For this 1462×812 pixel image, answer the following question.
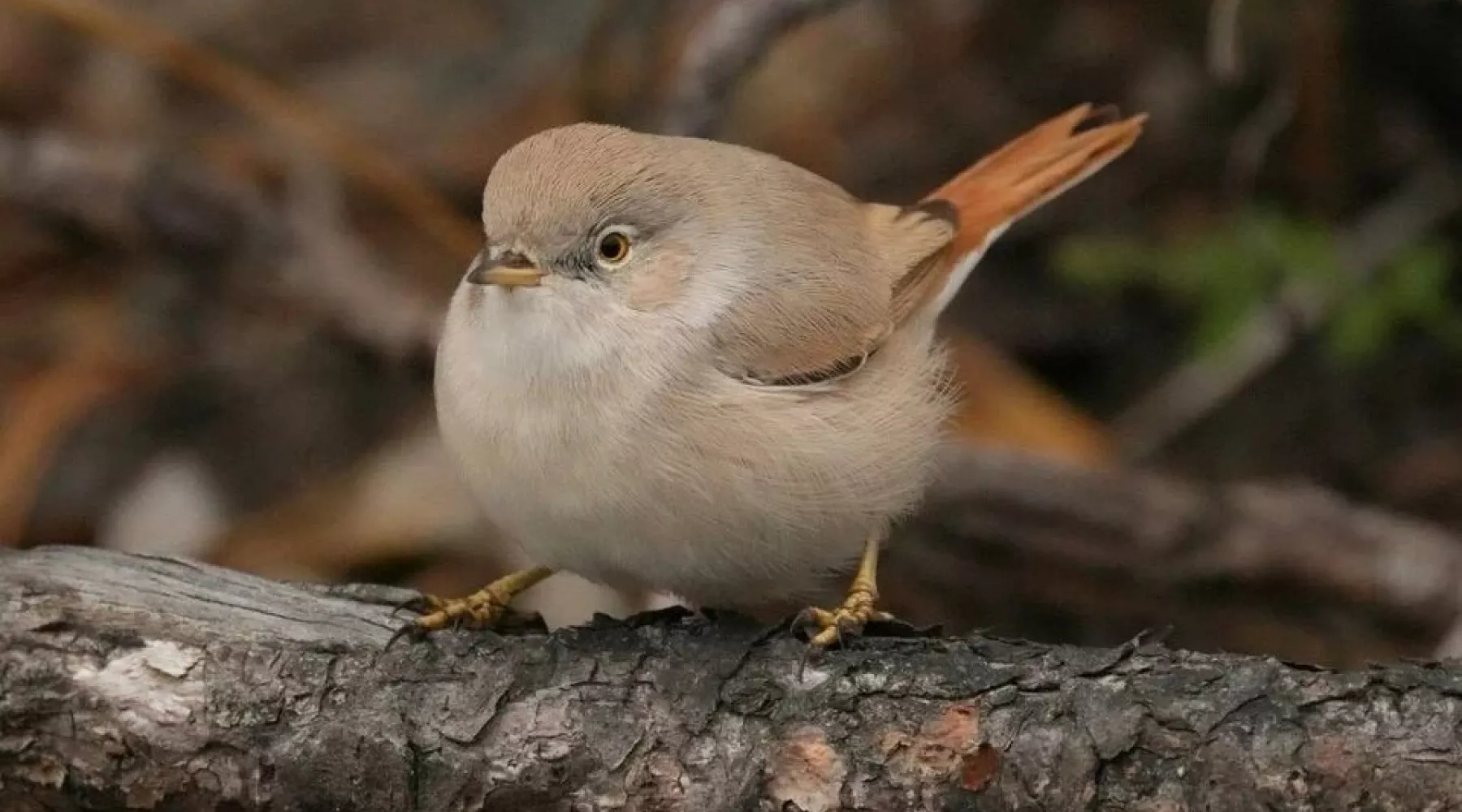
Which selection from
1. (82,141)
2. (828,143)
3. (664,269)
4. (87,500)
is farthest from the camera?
(828,143)

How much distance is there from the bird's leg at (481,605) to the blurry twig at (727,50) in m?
1.31

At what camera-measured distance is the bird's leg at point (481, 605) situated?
9.50ft

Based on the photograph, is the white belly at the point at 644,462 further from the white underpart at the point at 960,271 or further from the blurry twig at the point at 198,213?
the blurry twig at the point at 198,213

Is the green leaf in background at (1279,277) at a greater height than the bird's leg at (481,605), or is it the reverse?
the green leaf in background at (1279,277)

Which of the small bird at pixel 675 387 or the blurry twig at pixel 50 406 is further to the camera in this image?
the blurry twig at pixel 50 406

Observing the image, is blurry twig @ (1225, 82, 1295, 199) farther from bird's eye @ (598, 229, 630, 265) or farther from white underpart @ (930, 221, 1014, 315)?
bird's eye @ (598, 229, 630, 265)

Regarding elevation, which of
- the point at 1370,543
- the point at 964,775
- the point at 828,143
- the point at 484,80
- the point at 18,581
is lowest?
the point at 964,775

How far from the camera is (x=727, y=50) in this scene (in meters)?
3.88

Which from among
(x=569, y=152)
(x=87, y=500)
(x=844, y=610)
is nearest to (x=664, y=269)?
(x=569, y=152)

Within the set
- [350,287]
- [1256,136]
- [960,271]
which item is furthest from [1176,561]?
[350,287]

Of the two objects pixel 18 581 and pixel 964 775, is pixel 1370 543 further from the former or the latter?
pixel 18 581

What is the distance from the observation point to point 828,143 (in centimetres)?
539

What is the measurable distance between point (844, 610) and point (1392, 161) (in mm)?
2900

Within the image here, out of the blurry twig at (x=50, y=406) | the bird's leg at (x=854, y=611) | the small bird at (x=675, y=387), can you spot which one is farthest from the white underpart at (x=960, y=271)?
the blurry twig at (x=50, y=406)
